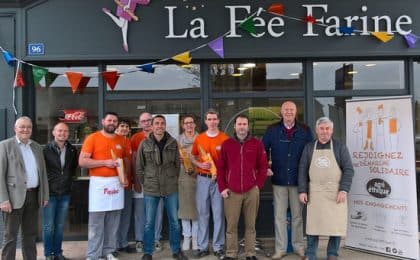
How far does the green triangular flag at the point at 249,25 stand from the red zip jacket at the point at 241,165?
5.78 ft

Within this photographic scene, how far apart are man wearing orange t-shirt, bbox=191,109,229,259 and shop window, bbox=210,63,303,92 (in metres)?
1.16

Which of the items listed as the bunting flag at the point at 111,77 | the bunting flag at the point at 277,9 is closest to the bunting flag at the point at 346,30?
the bunting flag at the point at 277,9

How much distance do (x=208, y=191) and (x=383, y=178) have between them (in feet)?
6.66

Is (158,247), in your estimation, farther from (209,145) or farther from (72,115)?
(72,115)

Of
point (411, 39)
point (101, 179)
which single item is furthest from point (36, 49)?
point (411, 39)

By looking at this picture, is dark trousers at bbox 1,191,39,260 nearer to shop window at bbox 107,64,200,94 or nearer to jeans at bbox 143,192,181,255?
jeans at bbox 143,192,181,255

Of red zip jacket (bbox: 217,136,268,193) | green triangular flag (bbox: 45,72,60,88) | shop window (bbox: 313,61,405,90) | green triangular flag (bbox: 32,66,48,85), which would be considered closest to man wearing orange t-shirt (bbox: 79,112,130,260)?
red zip jacket (bbox: 217,136,268,193)

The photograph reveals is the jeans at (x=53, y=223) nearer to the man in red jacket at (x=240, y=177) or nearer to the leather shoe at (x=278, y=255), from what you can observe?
the man in red jacket at (x=240, y=177)

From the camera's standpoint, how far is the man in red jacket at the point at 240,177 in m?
5.48

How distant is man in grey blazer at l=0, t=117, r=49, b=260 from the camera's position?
5.00 meters

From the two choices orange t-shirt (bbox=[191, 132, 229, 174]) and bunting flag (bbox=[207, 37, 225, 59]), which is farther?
bunting flag (bbox=[207, 37, 225, 59])

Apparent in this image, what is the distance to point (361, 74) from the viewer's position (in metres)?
7.01

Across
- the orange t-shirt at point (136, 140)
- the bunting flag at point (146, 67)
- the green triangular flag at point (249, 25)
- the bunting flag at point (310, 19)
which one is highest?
the bunting flag at point (310, 19)

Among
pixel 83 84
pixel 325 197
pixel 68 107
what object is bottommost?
pixel 325 197
